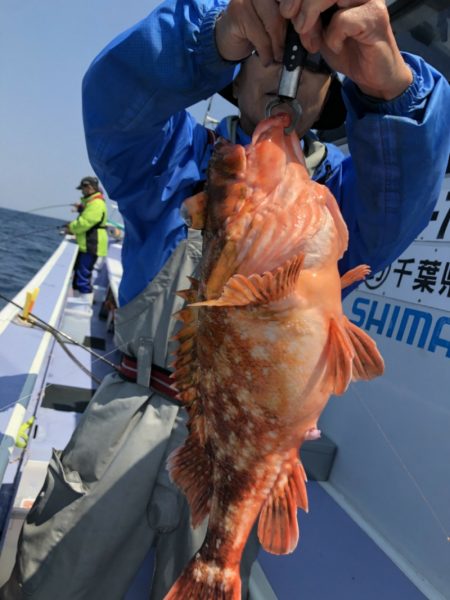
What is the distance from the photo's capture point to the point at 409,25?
3.34 meters

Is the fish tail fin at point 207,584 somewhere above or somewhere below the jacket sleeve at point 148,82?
below

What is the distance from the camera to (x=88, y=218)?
34.5 feet

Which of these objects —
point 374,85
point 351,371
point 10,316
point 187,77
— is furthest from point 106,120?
point 10,316

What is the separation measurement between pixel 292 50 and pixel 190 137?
1001 mm

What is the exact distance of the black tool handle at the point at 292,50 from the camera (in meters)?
1.15

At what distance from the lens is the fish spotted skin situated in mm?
1256

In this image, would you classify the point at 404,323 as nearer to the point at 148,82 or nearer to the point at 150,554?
the point at 150,554

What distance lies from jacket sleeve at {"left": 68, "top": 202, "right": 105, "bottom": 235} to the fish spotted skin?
31.3 feet

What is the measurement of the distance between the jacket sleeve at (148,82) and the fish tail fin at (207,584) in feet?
4.84

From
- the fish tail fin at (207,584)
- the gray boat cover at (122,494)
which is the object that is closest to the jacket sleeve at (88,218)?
the gray boat cover at (122,494)

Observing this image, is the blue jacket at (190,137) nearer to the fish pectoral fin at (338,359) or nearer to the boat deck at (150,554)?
the fish pectoral fin at (338,359)

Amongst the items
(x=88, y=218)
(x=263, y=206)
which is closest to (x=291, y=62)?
(x=263, y=206)

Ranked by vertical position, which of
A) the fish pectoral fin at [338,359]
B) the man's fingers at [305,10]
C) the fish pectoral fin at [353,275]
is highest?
the man's fingers at [305,10]

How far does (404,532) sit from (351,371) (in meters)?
2.05
